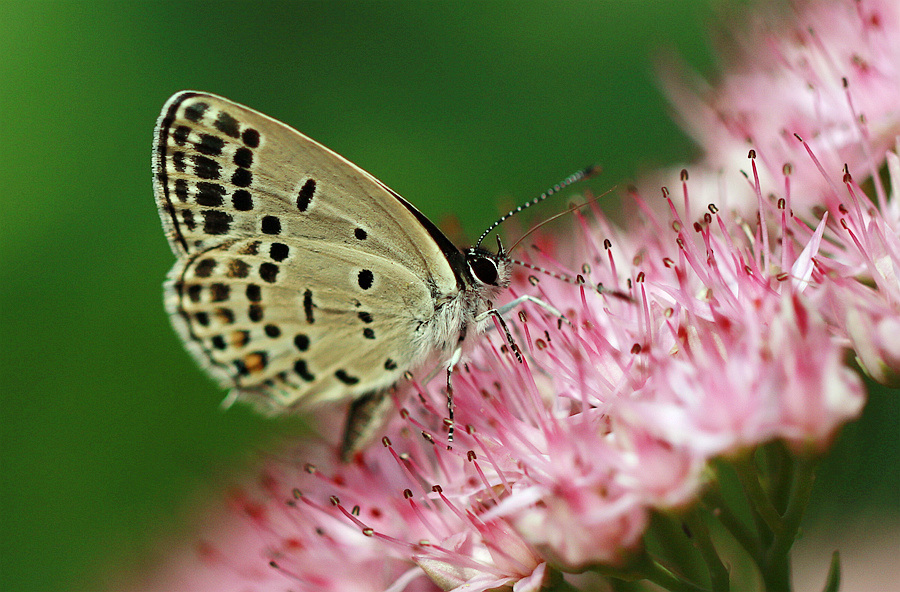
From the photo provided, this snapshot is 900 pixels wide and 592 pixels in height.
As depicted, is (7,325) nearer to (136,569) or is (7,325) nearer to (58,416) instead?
(58,416)

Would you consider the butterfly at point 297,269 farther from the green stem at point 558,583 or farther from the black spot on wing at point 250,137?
the green stem at point 558,583

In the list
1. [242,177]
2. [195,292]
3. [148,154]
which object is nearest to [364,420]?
[195,292]

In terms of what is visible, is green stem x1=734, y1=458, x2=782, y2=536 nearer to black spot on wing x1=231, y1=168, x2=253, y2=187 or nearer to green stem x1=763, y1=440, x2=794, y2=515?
green stem x1=763, y1=440, x2=794, y2=515

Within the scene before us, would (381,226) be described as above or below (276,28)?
below

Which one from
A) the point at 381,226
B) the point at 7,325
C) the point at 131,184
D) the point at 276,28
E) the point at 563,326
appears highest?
the point at 276,28

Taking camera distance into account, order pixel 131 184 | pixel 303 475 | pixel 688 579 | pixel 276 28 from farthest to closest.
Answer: pixel 276 28 < pixel 131 184 < pixel 303 475 < pixel 688 579

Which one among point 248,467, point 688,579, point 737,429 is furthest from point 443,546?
point 248,467

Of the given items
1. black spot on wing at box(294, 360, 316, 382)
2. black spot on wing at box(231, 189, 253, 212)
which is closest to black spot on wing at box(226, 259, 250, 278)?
black spot on wing at box(231, 189, 253, 212)

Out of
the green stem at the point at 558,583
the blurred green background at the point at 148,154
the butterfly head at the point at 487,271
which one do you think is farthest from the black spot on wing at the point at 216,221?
the green stem at the point at 558,583
